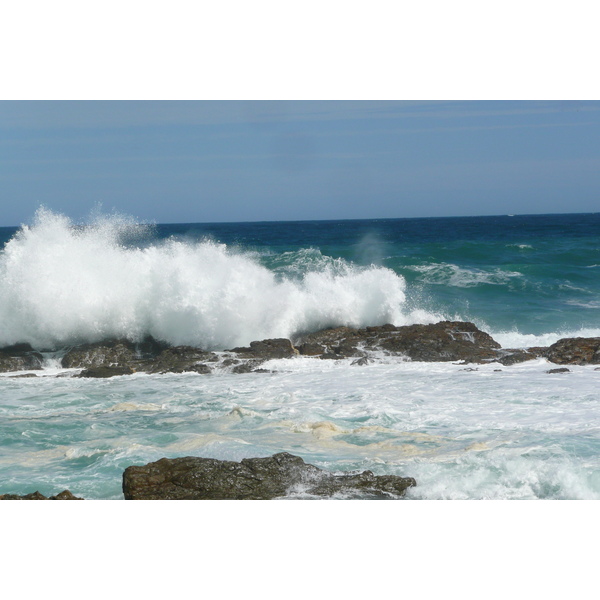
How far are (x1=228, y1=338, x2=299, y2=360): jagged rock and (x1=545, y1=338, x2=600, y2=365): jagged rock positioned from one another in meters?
3.27

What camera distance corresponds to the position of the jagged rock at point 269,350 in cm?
905

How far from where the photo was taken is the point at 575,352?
27.5ft

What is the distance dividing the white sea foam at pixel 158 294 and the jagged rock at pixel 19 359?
0.26m

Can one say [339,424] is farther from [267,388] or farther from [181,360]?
[181,360]

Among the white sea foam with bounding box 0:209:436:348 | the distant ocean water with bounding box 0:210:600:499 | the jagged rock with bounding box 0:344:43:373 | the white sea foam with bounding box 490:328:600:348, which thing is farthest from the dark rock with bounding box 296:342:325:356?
the jagged rock with bounding box 0:344:43:373

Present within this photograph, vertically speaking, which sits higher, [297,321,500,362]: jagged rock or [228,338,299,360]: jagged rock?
[297,321,500,362]: jagged rock

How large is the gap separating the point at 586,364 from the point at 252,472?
5.29 metres

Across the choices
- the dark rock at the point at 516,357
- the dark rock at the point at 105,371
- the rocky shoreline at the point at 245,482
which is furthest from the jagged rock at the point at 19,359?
the dark rock at the point at 516,357

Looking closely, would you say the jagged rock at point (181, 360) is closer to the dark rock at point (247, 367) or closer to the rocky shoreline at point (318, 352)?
the rocky shoreline at point (318, 352)

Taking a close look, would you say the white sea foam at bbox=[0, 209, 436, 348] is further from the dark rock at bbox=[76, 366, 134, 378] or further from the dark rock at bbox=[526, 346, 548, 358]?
the dark rock at bbox=[526, 346, 548, 358]

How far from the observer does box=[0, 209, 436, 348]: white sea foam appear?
32.4 feet

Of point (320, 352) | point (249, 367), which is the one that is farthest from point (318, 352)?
point (249, 367)

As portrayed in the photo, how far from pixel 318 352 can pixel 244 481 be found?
16.5 ft
